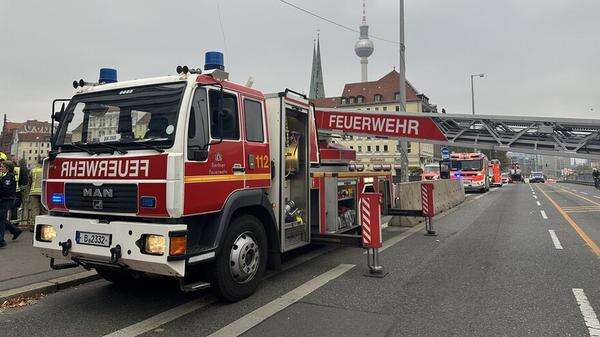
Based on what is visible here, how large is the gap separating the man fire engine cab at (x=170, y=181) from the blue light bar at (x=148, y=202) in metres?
0.01

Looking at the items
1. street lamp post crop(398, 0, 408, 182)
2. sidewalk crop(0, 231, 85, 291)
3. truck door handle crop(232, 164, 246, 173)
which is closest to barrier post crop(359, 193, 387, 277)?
truck door handle crop(232, 164, 246, 173)

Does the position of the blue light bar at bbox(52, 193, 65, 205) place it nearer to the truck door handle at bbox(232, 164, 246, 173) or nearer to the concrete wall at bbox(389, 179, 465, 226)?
the truck door handle at bbox(232, 164, 246, 173)

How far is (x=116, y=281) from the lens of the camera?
5883 millimetres

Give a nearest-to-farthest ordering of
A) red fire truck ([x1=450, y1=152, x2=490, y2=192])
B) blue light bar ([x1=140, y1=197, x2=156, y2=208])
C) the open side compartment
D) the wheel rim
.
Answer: blue light bar ([x1=140, y1=197, x2=156, y2=208]) < the wheel rim < the open side compartment < red fire truck ([x1=450, y1=152, x2=490, y2=192])

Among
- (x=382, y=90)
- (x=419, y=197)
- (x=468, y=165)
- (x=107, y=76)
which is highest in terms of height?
(x=382, y=90)

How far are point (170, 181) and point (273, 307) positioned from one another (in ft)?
6.21

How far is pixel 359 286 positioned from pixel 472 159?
27.8m

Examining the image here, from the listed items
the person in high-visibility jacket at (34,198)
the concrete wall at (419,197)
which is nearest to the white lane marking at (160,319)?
A: the person in high-visibility jacket at (34,198)

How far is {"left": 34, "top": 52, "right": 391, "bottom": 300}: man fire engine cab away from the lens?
4254 mm

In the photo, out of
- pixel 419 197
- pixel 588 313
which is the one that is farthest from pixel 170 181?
pixel 419 197

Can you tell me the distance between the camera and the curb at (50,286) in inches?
204

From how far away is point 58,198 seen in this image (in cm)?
491

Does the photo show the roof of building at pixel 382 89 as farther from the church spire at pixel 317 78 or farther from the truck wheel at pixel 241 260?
the truck wheel at pixel 241 260

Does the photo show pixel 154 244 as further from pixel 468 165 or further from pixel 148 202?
pixel 468 165
